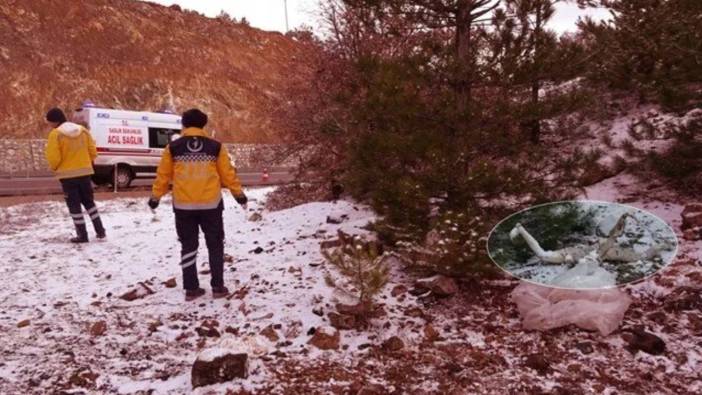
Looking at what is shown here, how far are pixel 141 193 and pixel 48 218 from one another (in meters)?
5.70

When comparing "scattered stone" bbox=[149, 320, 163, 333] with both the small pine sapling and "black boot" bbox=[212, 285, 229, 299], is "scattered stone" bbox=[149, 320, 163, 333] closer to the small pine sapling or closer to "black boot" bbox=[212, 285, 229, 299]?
"black boot" bbox=[212, 285, 229, 299]

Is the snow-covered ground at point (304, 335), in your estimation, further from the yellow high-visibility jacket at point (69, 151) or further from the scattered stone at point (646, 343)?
the yellow high-visibility jacket at point (69, 151)

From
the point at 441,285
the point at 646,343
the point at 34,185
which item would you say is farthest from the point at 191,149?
the point at 34,185

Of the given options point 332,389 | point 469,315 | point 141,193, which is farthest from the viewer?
point 141,193

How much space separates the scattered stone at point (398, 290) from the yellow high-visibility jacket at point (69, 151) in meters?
5.20

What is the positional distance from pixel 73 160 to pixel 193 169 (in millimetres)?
3501

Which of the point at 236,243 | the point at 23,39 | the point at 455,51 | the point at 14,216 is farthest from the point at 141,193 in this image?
the point at 23,39

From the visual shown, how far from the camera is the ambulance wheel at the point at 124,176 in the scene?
1758cm

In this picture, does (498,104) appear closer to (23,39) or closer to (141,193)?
(141,193)

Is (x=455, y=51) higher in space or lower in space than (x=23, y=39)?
lower

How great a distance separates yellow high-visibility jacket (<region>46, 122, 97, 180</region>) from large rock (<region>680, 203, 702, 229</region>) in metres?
7.96

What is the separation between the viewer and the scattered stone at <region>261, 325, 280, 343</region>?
405cm

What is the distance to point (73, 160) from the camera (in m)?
7.28

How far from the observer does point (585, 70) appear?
4969 millimetres
